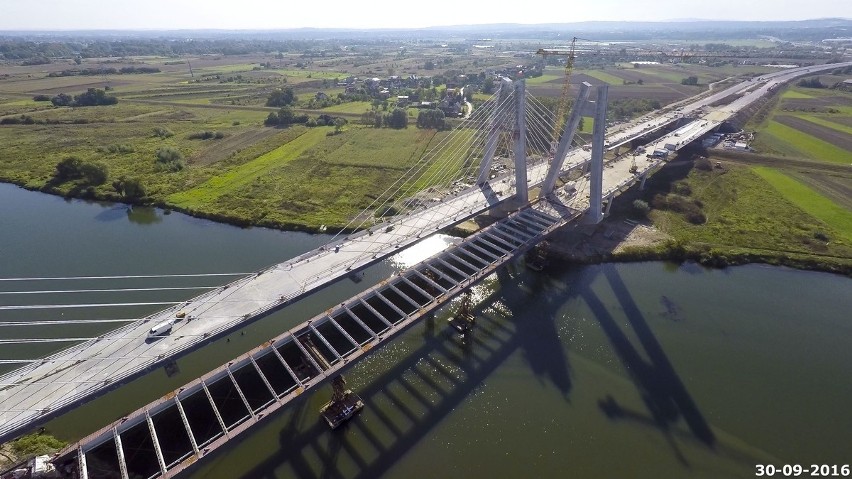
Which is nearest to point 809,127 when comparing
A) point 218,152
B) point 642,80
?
point 642,80

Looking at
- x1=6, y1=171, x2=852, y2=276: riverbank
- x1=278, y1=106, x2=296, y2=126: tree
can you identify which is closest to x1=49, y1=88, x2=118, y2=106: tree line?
x1=278, y1=106, x2=296, y2=126: tree

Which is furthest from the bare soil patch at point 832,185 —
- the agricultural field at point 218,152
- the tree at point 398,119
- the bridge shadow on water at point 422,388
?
the tree at point 398,119

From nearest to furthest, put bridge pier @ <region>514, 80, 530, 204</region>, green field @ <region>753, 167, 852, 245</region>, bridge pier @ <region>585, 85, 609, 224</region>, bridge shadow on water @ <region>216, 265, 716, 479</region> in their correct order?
1. bridge shadow on water @ <region>216, 265, 716, 479</region>
2. bridge pier @ <region>585, 85, 609, 224</region>
3. bridge pier @ <region>514, 80, 530, 204</region>
4. green field @ <region>753, 167, 852, 245</region>

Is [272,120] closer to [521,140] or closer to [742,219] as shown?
[521,140]

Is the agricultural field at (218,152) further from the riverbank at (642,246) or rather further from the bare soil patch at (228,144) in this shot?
the riverbank at (642,246)

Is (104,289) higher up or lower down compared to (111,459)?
higher up

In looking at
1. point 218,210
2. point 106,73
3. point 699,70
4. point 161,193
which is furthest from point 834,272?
point 106,73

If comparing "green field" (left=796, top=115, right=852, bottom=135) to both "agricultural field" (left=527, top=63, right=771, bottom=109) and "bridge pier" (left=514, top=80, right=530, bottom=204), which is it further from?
"bridge pier" (left=514, top=80, right=530, bottom=204)

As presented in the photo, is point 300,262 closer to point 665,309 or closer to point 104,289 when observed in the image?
point 104,289
